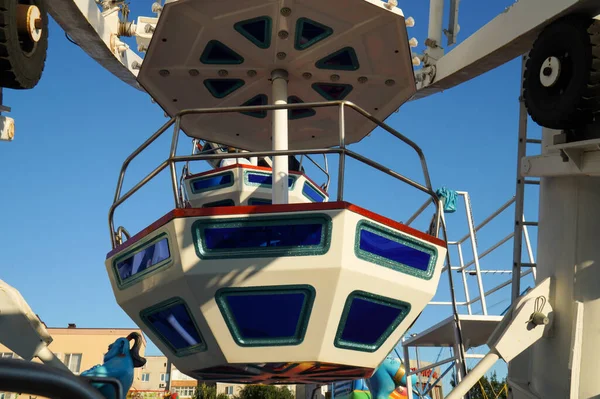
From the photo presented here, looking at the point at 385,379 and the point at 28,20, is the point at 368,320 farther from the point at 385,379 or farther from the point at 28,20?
the point at 385,379

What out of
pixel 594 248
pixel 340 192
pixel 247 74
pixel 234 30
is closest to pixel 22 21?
pixel 234 30

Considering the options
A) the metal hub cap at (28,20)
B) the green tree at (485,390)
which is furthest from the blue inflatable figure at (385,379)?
the metal hub cap at (28,20)

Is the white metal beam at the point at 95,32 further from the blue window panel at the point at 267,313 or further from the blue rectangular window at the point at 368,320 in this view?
the blue rectangular window at the point at 368,320

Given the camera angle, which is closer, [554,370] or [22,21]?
[22,21]

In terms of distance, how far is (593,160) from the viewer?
9234 millimetres

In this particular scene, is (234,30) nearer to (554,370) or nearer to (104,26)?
(104,26)

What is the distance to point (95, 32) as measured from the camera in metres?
11.4

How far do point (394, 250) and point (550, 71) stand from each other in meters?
3.41

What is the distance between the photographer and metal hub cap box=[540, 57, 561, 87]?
928cm

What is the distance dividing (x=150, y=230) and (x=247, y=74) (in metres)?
3.91

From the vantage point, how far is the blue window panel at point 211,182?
1989 cm

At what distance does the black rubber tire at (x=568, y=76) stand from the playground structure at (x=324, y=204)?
0.08 ft

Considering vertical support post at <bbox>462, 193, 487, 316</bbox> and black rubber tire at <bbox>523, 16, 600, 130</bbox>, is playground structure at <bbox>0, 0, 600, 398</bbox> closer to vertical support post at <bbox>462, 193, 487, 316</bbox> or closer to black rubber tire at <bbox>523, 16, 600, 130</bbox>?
black rubber tire at <bbox>523, 16, 600, 130</bbox>

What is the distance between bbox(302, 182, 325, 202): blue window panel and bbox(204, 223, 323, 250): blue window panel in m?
11.7
